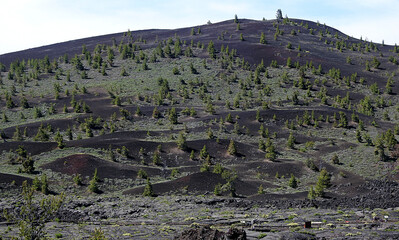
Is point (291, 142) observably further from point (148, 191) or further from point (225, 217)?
point (225, 217)

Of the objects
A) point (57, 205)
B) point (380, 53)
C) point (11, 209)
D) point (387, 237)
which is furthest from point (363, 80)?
point (57, 205)

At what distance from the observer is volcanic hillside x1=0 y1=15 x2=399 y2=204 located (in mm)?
61719

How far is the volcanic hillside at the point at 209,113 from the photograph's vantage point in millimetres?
61719

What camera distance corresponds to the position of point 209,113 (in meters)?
91.1

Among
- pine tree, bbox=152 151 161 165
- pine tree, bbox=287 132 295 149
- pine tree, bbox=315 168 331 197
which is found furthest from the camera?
pine tree, bbox=287 132 295 149

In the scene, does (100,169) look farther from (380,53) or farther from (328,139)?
(380,53)

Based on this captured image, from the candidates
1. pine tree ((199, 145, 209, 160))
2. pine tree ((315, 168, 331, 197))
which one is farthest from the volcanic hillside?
pine tree ((315, 168, 331, 197))

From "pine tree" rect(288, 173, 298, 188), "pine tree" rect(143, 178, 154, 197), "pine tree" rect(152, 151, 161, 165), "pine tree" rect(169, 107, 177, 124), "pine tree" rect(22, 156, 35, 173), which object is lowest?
"pine tree" rect(288, 173, 298, 188)

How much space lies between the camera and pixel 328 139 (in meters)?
76.8

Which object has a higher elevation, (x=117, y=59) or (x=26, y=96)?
(x=117, y=59)

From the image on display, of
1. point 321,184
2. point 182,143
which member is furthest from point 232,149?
point 321,184

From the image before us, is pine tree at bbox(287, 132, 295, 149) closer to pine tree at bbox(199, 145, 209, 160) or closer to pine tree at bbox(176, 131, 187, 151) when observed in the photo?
pine tree at bbox(199, 145, 209, 160)

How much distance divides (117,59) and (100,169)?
77865mm

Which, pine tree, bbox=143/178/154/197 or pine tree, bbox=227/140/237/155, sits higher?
pine tree, bbox=227/140/237/155
